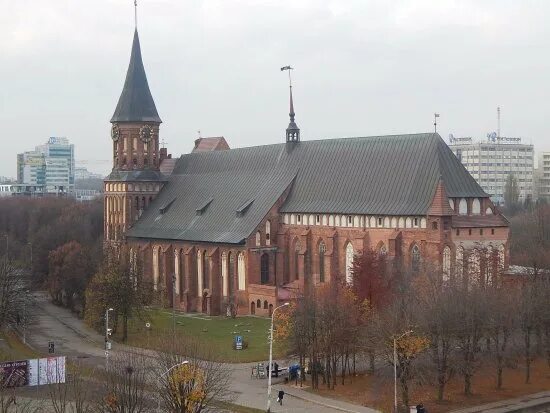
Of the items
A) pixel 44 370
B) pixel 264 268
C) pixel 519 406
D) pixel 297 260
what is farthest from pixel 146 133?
pixel 519 406

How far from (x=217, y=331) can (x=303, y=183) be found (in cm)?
1737

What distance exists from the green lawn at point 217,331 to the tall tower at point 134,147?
17.1m

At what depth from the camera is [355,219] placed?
76.8 meters

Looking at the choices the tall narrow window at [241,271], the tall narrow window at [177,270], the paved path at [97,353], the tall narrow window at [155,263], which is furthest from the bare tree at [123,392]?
the tall narrow window at [155,263]

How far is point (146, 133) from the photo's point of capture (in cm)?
10106

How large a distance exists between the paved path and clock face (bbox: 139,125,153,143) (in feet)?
67.1

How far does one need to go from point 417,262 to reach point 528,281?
31.4 ft

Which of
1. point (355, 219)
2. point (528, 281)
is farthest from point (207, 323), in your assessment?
point (528, 281)

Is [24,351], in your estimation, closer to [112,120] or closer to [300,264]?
[300,264]

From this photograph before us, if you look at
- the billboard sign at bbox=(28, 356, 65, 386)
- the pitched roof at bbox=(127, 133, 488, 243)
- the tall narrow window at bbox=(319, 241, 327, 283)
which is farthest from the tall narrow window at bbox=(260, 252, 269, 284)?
the billboard sign at bbox=(28, 356, 65, 386)

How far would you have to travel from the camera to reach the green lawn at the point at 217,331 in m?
62.2

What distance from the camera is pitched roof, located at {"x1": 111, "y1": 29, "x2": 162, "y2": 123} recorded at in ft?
328

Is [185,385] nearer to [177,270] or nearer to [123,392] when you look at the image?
[123,392]

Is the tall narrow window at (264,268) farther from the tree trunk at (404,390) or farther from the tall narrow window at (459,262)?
the tree trunk at (404,390)
